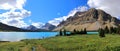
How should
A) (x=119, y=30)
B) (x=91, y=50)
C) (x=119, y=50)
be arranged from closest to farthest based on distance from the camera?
(x=119, y=50)
(x=91, y=50)
(x=119, y=30)

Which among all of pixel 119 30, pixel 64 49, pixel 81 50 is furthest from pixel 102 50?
pixel 119 30

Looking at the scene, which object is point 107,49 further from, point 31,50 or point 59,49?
point 31,50

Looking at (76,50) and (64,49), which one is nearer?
(76,50)

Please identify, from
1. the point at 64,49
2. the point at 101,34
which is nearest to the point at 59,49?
the point at 64,49

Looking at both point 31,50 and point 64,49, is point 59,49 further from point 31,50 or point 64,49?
point 31,50

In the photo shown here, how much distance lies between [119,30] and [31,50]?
398ft

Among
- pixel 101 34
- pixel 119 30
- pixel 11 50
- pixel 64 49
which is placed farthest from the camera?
pixel 119 30

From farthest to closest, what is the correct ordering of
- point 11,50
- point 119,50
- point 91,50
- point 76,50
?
point 11,50 < point 76,50 < point 91,50 < point 119,50

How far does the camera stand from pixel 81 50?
66.6 meters

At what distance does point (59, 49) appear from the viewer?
73.6 m

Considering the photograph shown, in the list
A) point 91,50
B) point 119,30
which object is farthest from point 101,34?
point 91,50

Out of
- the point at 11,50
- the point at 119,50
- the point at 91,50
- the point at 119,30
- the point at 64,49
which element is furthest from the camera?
the point at 119,30

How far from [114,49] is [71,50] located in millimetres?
14482

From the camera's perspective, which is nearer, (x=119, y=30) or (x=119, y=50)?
(x=119, y=50)
